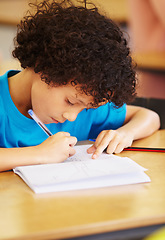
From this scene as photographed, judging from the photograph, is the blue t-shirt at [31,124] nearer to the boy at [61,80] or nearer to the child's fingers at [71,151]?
the boy at [61,80]

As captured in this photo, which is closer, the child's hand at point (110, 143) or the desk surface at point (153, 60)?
the child's hand at point (110, 143)

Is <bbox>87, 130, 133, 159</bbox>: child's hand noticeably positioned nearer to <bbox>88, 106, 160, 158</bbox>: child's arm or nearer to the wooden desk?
<bbox>88, 106, 160, 158</bbox>: child's arm

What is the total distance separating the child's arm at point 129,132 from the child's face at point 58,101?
0.33 ft

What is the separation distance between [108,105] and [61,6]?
403 millimetres

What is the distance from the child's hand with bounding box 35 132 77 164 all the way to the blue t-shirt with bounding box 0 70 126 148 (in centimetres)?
19

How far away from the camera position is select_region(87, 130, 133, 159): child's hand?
0.97m

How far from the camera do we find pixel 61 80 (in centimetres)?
93

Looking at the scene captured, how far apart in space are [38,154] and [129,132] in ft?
1.13

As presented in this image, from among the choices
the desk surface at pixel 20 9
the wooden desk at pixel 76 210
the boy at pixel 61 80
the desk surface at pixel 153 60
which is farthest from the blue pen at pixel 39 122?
the desk surface at pixel 20 9

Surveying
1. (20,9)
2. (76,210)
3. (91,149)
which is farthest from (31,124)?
(20,9)

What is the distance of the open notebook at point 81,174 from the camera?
28.9 inches

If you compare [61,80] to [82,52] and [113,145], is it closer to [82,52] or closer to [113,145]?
[82,52]

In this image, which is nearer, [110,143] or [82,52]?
[82,52]

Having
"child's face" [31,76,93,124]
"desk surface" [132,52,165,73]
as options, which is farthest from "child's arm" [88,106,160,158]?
"desk surface" [132,52,165,73]
